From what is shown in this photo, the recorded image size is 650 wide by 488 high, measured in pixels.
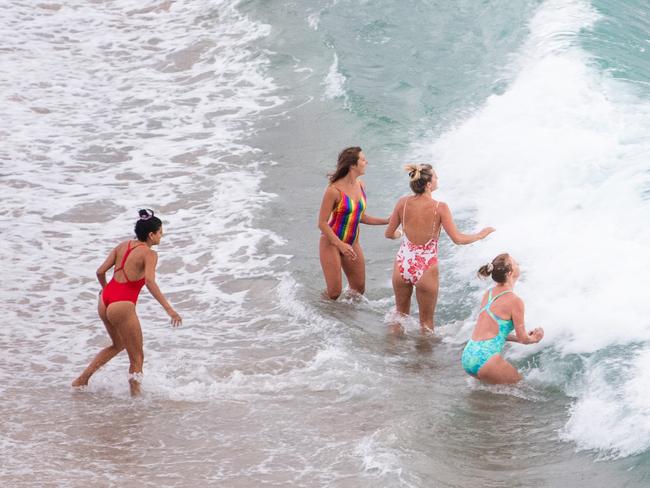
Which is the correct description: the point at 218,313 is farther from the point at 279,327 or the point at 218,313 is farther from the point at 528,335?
the point at 528,335

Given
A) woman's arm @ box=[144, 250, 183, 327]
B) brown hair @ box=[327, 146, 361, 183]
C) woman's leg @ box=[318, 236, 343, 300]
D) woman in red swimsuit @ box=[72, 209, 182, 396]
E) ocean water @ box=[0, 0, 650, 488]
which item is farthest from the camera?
woman's leg @ box=[318, 236, 343, 300]

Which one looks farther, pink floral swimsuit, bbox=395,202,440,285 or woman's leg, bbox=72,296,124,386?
pink floral swimsuit, bbox=395,202,440,285

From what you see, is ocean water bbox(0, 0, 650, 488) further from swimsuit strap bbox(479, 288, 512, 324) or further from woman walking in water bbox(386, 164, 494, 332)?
swimsuit strap bbox(479, 288, 512, 324)

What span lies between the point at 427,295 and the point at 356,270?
108cm

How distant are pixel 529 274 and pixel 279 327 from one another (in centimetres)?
259

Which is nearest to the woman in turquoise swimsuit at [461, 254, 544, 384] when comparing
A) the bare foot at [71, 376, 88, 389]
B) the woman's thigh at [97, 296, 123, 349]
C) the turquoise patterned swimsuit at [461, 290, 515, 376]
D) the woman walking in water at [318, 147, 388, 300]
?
the turquoise patterned swimsuit at [461, 290, 515, 376]

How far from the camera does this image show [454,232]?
9.17 metres

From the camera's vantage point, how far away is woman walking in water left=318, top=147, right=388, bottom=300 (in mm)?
10031

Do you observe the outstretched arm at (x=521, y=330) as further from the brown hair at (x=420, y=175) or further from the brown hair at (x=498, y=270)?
the brown hair at (x=420, y=175)

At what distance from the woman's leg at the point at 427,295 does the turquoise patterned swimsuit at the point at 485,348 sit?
43.5 inches

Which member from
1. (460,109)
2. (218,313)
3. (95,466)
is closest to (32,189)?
(218,313)

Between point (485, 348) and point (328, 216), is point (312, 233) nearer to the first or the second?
point (328, 216)

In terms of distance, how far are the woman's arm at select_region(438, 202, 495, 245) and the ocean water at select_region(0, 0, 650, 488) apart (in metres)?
1.08

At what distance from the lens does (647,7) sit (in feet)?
63.6
